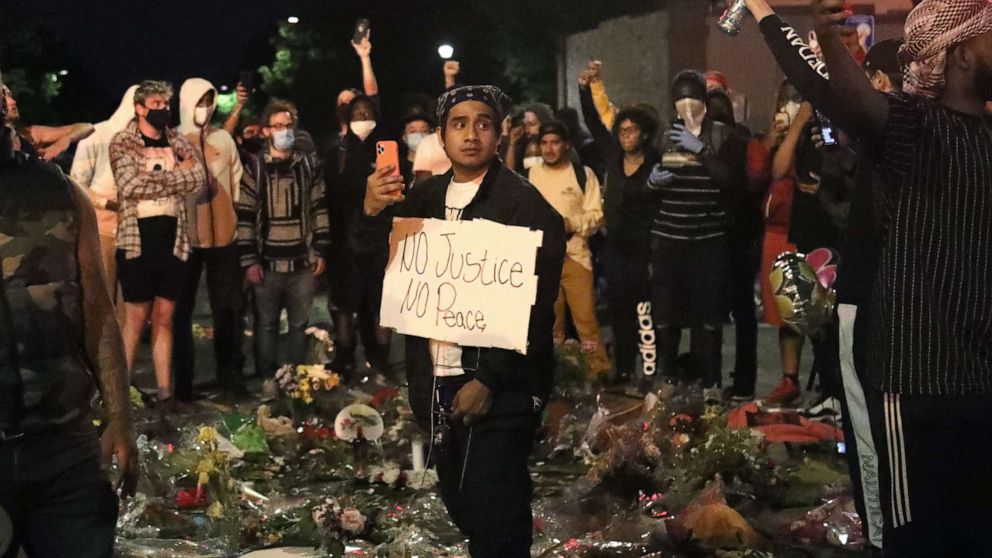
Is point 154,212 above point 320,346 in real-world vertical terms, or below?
above

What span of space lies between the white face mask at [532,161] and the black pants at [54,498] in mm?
6227

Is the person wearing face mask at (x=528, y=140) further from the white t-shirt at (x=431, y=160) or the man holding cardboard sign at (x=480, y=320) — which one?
the man holding cardboard sign at (x=480, y=320)

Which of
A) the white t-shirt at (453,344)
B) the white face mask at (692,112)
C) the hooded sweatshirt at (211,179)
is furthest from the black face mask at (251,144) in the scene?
the white t-shirt at (453,344)

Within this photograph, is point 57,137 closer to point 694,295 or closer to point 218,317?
point 218,317

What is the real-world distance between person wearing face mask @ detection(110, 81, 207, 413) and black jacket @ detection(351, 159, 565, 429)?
14.4 ft

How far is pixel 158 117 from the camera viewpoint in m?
7.97

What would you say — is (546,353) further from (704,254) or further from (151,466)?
(704,254)

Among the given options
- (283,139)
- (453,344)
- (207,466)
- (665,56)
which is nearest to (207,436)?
(207,466)

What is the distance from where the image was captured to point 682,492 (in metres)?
5.72

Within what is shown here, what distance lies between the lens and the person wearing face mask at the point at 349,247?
9258 mm

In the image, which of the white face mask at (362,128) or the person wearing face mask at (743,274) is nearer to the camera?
the person wearing face mask at (743,274)

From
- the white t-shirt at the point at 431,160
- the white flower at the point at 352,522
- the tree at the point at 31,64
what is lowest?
the white flower at the point at 352,522

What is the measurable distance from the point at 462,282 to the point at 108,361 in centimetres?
122

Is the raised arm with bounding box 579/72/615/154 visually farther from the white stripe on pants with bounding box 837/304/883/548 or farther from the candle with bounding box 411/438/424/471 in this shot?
the white stripe on pants with bounding box 837/304/883/548
